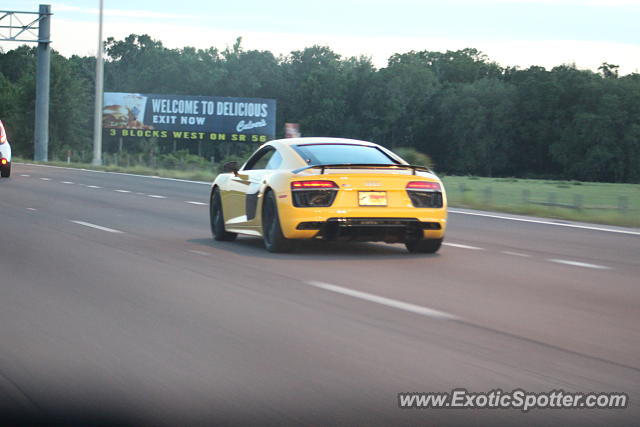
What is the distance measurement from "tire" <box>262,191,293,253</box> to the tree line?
94.1 m

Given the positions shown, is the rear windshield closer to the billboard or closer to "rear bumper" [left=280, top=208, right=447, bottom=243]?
"rear bumper" [left=280, top=208, right=447, bottom=243]

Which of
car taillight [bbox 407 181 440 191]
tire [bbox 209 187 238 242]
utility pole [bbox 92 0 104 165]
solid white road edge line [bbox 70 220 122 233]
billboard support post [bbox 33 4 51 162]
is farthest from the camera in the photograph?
billboard support post [bbox 33 4 51 162]

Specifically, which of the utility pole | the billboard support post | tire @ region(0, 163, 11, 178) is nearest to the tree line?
the billboard support post

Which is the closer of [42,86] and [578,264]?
[578,264]

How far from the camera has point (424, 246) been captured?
523 inches

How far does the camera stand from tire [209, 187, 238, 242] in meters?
14.7

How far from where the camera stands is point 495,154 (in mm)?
117750

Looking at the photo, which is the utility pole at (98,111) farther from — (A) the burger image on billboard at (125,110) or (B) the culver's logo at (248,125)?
(A) the burger image on billboard at (125,110)

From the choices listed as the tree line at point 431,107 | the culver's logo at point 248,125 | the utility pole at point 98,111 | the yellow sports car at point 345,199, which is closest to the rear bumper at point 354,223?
the yellow sports car at point 345,199

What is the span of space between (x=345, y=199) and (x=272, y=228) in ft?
3.24

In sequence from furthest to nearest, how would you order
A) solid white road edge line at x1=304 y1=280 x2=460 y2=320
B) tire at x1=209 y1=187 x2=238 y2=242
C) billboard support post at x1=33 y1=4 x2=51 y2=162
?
billboard support post at x1=33 y1=4 x2=51 y2=162
tire at x1=209 y1=187 x2=238 y2=242
solid white road edge line at x1=304 y1=280 x2=460 y2=320

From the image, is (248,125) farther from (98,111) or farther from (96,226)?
(96,226)

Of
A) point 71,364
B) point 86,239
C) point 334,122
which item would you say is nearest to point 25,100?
point 334,122

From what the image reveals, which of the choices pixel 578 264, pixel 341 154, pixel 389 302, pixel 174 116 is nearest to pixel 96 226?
pixel 341 154
